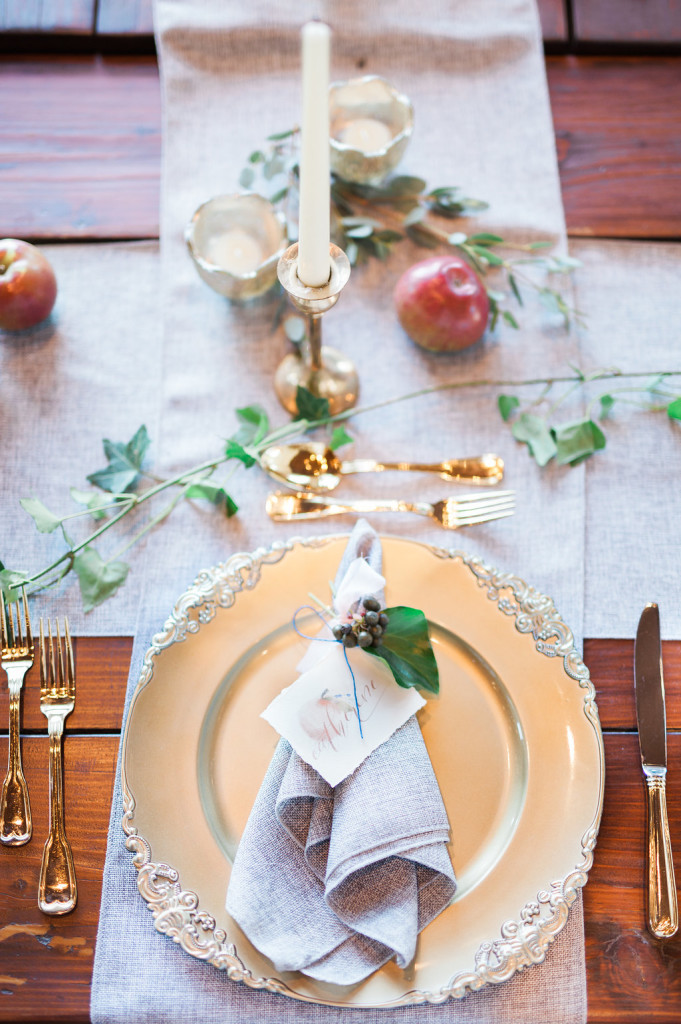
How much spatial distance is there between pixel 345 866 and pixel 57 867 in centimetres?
27

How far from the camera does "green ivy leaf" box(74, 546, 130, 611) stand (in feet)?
2.69

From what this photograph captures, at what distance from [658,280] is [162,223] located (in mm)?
600

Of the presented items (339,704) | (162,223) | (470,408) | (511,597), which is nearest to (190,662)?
(339,704)

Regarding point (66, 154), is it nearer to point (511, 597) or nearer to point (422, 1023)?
point (511, 597)

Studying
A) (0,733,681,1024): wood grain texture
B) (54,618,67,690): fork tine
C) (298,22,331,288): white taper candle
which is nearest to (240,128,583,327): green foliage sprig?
(298,22,331,288): white taper candle

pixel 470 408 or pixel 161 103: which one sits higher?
pixel 161 103

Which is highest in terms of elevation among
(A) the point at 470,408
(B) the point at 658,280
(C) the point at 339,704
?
(B) the point at 658,280

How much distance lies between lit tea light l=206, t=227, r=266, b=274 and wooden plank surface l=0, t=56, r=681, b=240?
114 millimetres

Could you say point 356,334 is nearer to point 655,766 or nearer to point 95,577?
point 95,577

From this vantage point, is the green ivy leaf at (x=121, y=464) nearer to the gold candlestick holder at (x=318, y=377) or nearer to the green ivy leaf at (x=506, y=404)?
the gold candlestick holder at (x=318, y=377)

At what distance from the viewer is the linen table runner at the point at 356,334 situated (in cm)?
70

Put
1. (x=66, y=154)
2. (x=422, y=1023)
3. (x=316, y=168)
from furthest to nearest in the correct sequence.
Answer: (x=66, y=154)
(x=422, y=1023)
(x=316, y=168)

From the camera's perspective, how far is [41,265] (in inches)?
35.0

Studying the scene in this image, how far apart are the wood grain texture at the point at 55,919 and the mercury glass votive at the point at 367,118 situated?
2.29ft
